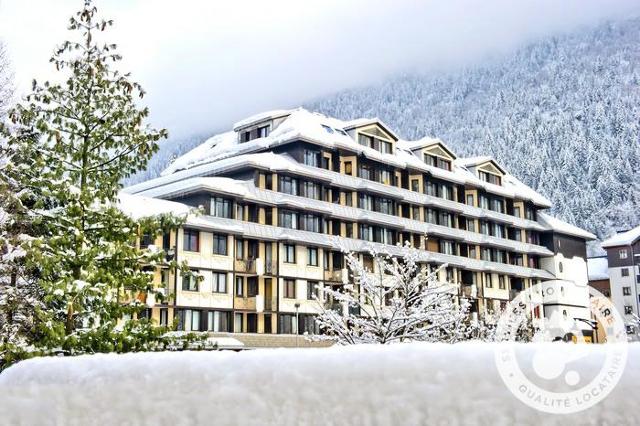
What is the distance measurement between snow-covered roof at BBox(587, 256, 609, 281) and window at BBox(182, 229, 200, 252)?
79564 millimetres

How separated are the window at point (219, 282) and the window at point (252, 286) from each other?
90.7 inches

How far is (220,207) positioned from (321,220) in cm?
905

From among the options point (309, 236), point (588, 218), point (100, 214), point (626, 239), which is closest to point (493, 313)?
point (309, 236)

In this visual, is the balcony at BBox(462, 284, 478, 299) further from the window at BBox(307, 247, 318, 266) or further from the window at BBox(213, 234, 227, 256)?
the window at BBox(213, 234, 227, 256)

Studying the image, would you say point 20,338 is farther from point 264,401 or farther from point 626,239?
point 626,239

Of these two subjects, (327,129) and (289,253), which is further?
(327,129)

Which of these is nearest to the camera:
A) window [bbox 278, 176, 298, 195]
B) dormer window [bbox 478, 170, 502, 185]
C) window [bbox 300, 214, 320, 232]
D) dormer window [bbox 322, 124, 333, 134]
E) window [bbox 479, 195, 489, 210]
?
window [bbox 278, 176, 298, 195]

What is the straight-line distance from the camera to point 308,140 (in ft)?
184

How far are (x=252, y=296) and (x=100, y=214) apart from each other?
35.0 m

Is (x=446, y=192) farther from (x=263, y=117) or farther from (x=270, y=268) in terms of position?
(x=270, y=268)

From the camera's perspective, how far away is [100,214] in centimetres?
1659

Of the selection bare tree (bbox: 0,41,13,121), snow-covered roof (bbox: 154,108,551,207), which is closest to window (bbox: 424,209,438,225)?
snow-covered roof (bbox: 154,108,551,207)

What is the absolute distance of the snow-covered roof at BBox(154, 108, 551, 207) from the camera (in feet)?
188

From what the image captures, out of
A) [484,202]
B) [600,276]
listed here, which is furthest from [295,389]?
[600,276]
